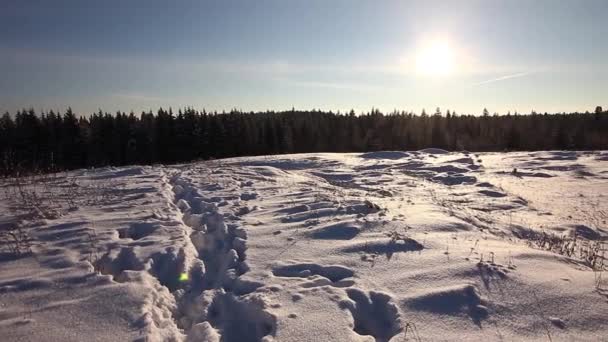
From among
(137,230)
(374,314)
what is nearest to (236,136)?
(137,230)

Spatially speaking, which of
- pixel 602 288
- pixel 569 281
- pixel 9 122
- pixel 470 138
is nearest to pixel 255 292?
pixel 569 281

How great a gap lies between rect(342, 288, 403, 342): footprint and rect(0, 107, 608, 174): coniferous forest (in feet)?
151

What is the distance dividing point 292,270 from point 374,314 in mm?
1500

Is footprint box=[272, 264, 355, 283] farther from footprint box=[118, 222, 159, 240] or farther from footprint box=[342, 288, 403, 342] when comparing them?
footprint box=[118, 222, 159, 240]

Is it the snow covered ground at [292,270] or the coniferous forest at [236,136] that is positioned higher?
the coniferous forest at [236,136]

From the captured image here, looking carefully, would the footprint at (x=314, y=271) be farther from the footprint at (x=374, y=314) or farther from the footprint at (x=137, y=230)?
the footprint at (x=137, y=230)

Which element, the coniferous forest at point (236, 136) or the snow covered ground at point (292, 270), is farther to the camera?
the coniferous forest at point (236, 136)

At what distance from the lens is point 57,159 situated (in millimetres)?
49656

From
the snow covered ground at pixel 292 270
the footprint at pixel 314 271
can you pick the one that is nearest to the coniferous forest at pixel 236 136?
the snow covered ground at pixel 292 270

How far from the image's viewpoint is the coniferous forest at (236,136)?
49.9 metres

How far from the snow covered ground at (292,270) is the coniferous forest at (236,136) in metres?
41.0

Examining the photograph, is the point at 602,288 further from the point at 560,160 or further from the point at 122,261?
the point at 560,160

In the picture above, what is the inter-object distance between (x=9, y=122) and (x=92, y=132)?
11.0m

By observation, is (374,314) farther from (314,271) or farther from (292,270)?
(292,270)
